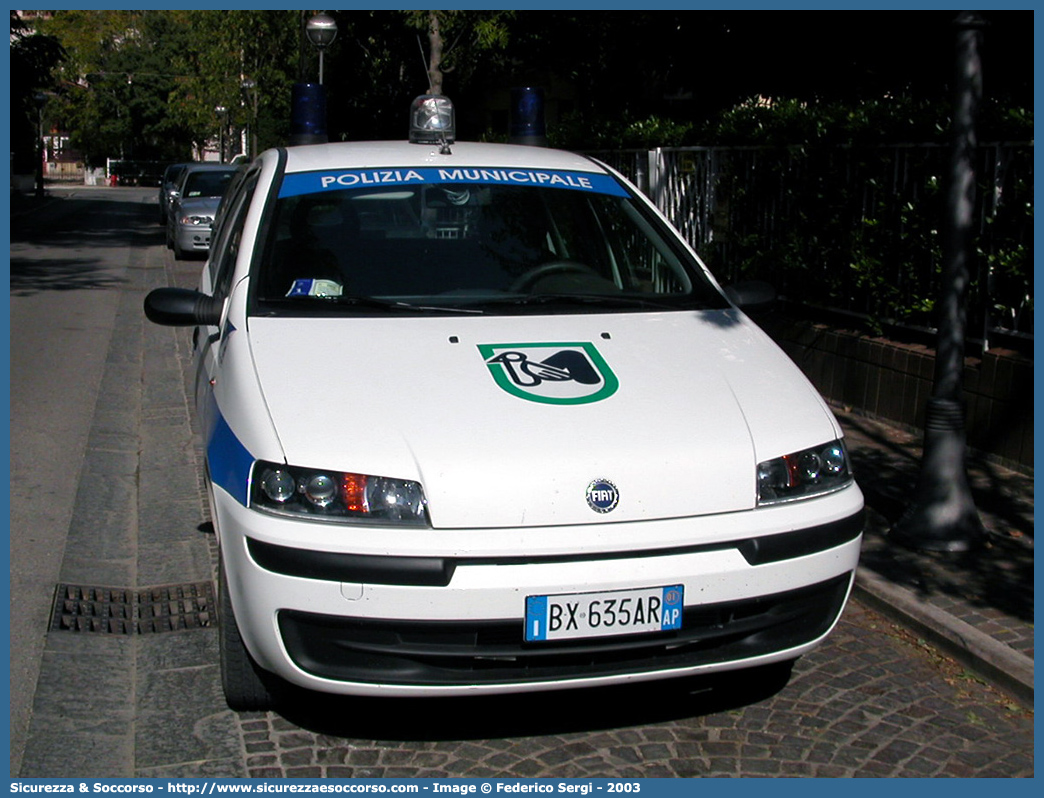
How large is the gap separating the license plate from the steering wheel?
1670mm

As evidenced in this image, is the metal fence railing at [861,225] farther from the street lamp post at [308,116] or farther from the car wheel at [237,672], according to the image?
the car wheel at [237,672]

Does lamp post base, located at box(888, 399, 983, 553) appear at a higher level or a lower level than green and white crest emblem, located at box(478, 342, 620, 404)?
lower

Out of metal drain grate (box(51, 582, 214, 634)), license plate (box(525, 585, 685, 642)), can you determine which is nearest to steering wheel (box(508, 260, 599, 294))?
license plate (box(525, 585, 685, 642))

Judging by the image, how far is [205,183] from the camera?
76.9ft

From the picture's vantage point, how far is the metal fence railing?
22.9ft

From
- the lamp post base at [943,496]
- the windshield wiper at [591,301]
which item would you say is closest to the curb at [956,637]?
the lamp post base at [943,496]

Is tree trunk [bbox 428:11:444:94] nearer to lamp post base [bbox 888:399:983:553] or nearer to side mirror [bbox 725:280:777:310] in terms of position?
lamp post base [bbox 888:399:983:553]

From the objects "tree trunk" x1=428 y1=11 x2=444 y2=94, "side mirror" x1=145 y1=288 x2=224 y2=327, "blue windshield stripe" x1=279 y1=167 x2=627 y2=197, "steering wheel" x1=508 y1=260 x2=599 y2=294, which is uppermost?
"tree trunk" x1=428 y1=11 x2=444 y2=94

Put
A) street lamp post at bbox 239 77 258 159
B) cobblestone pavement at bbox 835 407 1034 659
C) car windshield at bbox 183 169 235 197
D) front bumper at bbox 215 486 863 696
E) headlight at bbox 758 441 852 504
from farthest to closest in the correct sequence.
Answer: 1. street lamp post at bbox 239 77 258 159
2. car windshield at bbox 183 169 235 197
3. cobblestone pavement at bbox 835 407 1034 659
4. headlight at bbox 758 441 852 504
5. front bumper at bbox 215 486 863 696

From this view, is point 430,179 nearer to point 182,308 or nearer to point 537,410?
point 182,308

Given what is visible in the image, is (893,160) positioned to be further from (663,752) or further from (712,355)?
(663,752)

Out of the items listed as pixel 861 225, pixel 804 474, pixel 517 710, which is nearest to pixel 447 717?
pixel 517 710

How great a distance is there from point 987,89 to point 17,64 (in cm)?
2740

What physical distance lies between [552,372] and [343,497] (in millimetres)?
860
